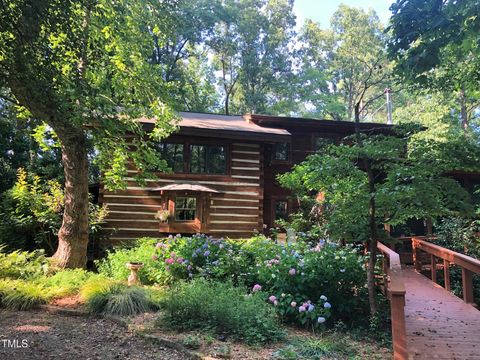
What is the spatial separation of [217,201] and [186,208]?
114 cm

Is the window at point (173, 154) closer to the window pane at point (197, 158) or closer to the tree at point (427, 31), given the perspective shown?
the window pane at point (197, 158)

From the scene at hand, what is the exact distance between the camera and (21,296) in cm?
561

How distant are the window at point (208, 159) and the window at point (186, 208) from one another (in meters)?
1.10

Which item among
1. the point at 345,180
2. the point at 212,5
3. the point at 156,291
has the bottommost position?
the point at 156,291

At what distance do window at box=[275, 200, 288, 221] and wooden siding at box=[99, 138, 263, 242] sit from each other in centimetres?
185

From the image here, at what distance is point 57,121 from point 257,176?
7.72 m

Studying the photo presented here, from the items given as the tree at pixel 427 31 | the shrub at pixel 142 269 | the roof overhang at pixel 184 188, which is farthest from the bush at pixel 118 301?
the roof overhang at pixel 184 188

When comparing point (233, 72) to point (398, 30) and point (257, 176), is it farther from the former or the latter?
point (398, 30)

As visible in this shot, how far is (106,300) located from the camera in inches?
216

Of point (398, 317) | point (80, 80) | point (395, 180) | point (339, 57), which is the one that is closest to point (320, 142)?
point (395, 180)

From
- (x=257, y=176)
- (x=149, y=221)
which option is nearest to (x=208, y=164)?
(x=257, y=176)

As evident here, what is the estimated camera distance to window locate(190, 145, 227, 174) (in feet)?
42.4

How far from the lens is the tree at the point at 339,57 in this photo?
101 ft

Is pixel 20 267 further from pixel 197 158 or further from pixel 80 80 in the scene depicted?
pixel 197 158
